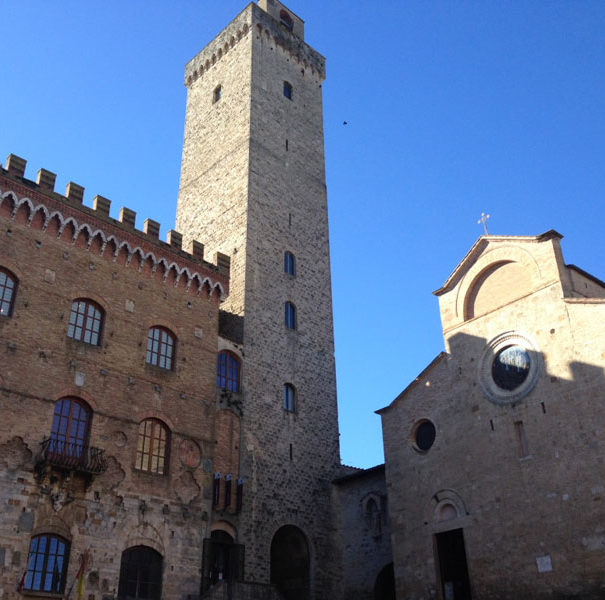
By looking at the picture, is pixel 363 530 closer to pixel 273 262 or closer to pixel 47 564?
pixel 273 262


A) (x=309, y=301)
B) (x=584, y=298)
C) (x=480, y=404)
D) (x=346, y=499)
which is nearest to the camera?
(x=584, y=298)

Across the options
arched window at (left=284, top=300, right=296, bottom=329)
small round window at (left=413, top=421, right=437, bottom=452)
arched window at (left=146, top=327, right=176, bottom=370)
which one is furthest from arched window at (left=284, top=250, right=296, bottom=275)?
small round window at (left=413, top=421, right=437, bottom=452)

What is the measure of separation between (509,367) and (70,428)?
13.5m

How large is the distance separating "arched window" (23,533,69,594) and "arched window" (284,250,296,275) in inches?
578

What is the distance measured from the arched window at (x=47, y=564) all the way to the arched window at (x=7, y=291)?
6094 mm

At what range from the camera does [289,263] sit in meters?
29.5

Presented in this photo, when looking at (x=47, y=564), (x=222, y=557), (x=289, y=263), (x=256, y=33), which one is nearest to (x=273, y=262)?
(x=289, y=263)

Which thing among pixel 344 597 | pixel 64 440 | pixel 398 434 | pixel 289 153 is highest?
Result: pixel 289 153

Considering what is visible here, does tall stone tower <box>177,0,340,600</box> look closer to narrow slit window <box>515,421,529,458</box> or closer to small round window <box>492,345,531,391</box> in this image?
small round window <box>492,345,531,391</box>

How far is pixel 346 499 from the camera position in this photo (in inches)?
1042

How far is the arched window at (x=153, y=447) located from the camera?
20.7m

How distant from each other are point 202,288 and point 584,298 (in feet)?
41.6

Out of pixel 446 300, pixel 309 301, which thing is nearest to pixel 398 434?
pixel 446 300

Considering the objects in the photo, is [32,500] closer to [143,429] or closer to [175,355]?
[143,429]
